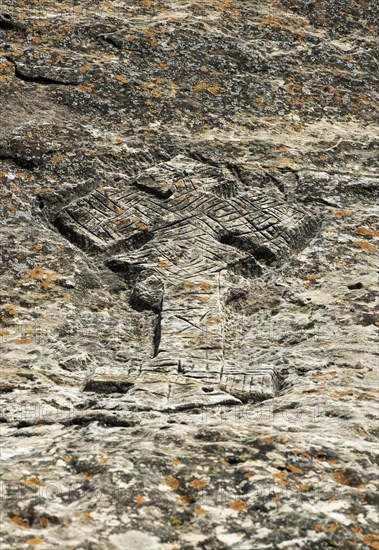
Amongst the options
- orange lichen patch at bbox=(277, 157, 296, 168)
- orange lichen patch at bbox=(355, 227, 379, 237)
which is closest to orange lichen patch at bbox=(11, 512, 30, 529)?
orange lichen patch at bbox=(355, 227, 379, 237)

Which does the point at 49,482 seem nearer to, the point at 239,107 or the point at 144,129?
the point at 144,129

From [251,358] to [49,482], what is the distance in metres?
2.03

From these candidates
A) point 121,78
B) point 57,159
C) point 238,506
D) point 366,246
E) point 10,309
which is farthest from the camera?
point 121,78

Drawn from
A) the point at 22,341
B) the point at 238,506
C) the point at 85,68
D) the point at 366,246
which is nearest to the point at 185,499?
the point at 238,506

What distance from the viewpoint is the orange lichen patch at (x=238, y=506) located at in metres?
4.40

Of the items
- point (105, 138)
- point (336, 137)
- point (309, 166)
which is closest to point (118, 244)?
point (105, 138)

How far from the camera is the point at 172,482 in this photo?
4.56 m

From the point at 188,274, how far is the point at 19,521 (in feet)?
9.93

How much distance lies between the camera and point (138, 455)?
471 cm

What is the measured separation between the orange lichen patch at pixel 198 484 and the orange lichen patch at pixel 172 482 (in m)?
0.06

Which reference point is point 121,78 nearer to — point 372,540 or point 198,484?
point 198,484

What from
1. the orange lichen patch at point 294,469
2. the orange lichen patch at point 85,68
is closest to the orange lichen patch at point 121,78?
the orange lichen patch at point 85,68

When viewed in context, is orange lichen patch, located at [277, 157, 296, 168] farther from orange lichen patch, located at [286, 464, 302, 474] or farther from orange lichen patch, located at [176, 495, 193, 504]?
orange lichen patch, located at [176, 495, 193, 504]

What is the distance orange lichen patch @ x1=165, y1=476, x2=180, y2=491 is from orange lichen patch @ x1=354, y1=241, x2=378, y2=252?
3105mm
